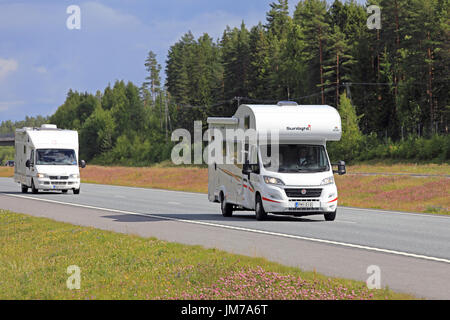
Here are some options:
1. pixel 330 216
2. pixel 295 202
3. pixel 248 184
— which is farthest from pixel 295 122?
pixel 330 216

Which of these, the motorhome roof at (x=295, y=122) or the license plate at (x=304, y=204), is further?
the motorhome roof at (x=295, y=122)

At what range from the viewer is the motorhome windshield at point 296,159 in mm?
20484

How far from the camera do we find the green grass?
28.6ft

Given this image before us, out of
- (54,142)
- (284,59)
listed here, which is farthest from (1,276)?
(284,59)

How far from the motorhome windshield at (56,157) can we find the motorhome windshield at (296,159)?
19.1 metres

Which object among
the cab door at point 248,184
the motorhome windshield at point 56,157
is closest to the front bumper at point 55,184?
the motorhome windshield at point 56,157

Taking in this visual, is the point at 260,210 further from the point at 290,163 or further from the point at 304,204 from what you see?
the point at 290,163

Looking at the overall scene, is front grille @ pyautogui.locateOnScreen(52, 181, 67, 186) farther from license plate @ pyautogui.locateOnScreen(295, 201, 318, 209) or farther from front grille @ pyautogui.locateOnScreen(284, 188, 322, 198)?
license plate @ pyautogui.locateOnScreen(295, 201, 318, 209)

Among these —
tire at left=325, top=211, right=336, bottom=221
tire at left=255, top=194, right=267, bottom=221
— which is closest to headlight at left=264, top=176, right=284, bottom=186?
tire at left=255, top=194, right=267, bottom=221

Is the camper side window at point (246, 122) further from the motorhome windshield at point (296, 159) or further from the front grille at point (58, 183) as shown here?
the front grille at point (58, 183)

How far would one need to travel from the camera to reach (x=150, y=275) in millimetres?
10273

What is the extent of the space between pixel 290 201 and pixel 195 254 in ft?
25.0

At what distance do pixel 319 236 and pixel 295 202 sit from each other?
3552mm
